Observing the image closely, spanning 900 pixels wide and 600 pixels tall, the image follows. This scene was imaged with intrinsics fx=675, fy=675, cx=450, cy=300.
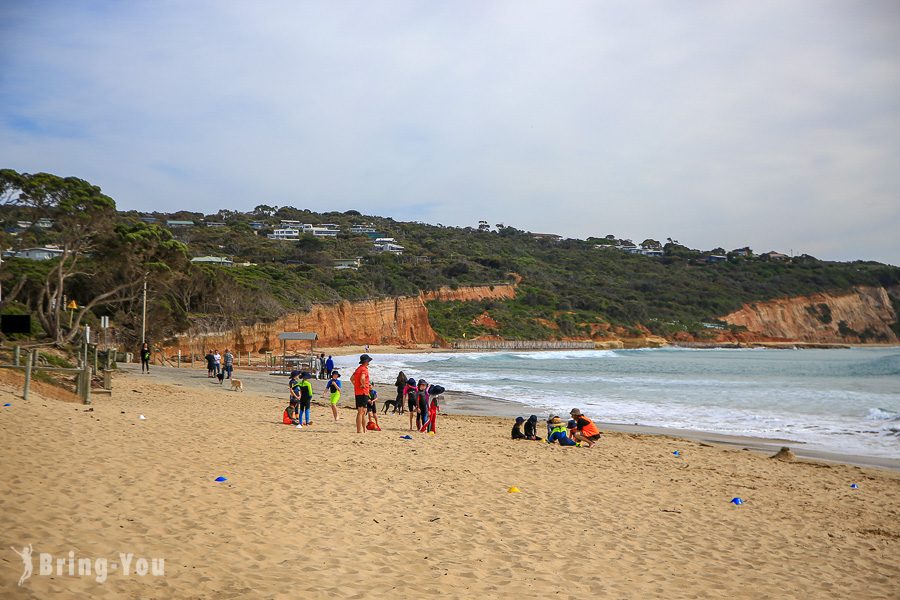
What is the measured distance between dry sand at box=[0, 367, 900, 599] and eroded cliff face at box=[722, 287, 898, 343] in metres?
110

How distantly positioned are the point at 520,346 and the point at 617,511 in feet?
264

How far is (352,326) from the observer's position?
71.9 meters

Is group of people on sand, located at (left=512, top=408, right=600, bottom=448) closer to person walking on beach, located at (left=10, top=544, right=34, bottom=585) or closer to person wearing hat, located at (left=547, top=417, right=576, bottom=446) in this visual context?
person wearing hat, located at (left=547, top=417, right=576, bottom=446)

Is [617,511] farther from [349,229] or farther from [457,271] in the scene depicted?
[349,229]

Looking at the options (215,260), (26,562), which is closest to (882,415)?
(26,562)

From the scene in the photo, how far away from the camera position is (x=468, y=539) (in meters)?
6.85

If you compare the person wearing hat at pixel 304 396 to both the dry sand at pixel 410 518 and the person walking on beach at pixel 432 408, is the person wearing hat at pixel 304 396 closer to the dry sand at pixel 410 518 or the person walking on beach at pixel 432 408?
the dry sand at pixel 410 518

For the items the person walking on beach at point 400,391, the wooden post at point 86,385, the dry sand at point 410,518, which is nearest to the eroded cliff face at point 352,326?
the person walking on beach at point 400,391

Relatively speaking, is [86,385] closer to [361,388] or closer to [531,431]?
[361,388]

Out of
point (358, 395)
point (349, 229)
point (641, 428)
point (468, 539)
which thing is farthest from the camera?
point (349, 229)

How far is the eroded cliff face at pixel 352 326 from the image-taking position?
48719 mm

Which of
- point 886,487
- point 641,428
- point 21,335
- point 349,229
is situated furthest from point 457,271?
point 886,487

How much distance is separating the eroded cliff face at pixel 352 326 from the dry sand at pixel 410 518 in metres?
36.7

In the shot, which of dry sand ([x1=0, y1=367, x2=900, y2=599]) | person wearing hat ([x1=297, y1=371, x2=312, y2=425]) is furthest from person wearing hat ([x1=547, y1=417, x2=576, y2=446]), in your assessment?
person wearing hat ([x1=297, y1=371, x2=312, y2=425])
